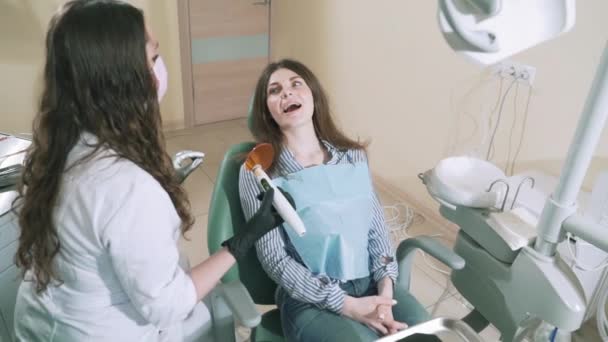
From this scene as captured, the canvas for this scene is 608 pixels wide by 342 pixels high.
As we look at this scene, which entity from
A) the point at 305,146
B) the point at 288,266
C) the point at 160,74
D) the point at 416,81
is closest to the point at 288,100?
the point at 305,146

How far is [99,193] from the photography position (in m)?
0.82

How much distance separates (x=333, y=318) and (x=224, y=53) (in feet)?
9.15

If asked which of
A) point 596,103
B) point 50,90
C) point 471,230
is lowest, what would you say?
point 471,230

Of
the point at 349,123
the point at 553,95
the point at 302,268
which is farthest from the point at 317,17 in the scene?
the point at 302,268

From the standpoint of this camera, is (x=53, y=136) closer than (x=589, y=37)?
Yes

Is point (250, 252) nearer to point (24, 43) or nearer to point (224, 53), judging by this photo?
point (24, 43)

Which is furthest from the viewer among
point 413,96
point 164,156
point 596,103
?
point 413,96

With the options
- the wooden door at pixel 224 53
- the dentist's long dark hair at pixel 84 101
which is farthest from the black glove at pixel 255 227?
the wooden door at pixel 224 53

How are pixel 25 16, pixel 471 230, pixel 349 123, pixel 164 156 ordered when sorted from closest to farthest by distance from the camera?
1. pixel 164 156
2. pixel 471 230
3. pixel 25 16
4. pixel 349 123

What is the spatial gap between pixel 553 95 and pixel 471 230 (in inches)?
39.4

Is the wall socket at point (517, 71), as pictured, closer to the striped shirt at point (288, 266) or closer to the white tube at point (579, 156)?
the striped shirt at point (288, 266)

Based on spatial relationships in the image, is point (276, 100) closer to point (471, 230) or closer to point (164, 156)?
point (164, 156)

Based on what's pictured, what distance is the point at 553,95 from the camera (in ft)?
5.88

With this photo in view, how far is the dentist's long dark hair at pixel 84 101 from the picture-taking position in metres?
0.84
